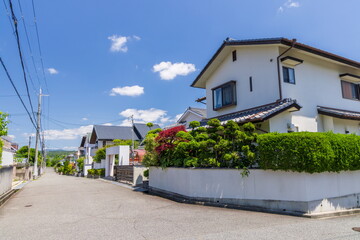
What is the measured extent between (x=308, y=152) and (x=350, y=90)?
9.86 meters

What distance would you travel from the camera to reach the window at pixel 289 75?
1117cm

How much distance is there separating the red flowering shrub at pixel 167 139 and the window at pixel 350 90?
31.6ft

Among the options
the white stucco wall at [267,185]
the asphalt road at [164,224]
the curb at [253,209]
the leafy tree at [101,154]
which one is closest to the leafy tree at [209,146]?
the white stucco wall at [267,185]

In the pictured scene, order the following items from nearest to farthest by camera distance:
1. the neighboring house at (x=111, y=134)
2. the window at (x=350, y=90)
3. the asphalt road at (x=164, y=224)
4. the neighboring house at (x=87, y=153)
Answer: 1. the asphalt road at (x=164, y=224)
2. the window at (x=350, y=90)
3. the neighboring house at (x=87, y=153)
4. the neighboring house at (x=111, y=134)

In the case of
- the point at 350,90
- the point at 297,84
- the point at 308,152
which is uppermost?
the point at 350,90

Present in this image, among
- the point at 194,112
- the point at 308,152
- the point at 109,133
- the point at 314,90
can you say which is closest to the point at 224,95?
the point at 314,90

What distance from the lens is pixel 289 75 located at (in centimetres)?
1132

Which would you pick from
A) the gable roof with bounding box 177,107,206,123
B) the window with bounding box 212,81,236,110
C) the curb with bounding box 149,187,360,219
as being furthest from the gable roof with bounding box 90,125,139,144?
the curb with bounding box 149,187,360,219

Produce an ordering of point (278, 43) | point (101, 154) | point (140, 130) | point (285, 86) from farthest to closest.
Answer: point (140, 130), point (101, 154), point (285, 86), point (278, 43)

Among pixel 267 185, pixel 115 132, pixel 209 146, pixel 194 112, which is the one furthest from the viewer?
pixel 115 132

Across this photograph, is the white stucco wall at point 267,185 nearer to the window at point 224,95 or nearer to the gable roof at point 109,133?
the window at point 224,95

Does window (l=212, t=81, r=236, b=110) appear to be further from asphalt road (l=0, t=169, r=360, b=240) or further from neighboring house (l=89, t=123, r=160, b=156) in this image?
neighboring house (l=89, t=123, r=160, b=156)

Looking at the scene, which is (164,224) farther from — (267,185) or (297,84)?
(297,84)

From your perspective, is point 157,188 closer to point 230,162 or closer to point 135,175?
point 135,175
